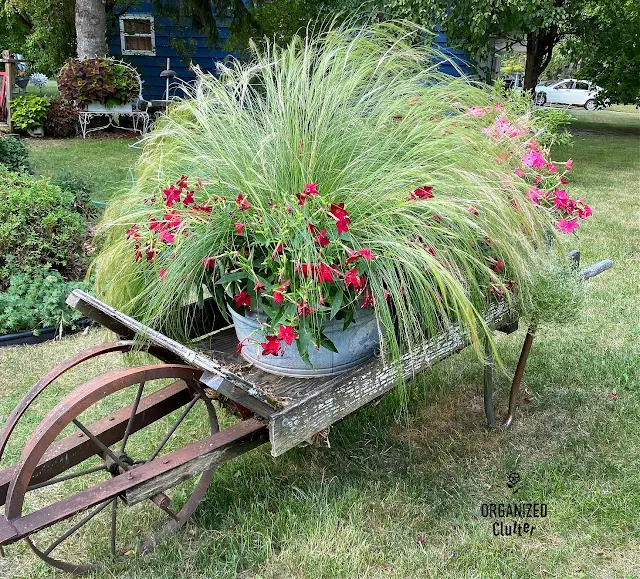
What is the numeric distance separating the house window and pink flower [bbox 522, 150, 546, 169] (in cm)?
1418

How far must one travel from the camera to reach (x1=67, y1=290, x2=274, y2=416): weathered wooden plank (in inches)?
61.7

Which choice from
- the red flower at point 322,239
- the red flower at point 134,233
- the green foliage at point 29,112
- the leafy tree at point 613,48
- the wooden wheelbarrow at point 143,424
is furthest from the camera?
the green foliage at point 29,112

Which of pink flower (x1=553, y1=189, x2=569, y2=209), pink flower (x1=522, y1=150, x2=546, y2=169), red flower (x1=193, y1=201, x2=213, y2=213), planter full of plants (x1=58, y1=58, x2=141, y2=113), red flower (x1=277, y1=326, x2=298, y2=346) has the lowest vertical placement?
red flower (x1=277, y1=326, x2=298, y2=346)

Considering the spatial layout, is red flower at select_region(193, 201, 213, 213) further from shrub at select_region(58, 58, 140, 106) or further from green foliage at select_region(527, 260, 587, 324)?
shrub at select_region(58, 58, 140, 106)

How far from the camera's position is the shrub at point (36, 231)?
3.72m

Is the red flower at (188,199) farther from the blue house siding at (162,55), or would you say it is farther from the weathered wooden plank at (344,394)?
the blue house siding at (162,55)

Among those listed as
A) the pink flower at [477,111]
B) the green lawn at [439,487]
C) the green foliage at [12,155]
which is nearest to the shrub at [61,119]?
the green foliage at [12,155]

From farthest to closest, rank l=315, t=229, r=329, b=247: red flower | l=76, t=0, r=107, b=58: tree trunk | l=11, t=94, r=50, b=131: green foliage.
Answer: l=76, t=0, r=107, b=58: tree trunk → l=11, t=94, r=50, b=131: green foliage → l=315, t=229, r=329, b=247: red flower

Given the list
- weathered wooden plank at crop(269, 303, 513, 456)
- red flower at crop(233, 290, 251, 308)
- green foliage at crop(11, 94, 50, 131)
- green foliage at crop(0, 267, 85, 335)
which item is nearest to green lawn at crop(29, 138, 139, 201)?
green foliage at crop(11, 94, 50, 131)

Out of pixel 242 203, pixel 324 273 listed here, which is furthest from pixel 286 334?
pixel 242 203

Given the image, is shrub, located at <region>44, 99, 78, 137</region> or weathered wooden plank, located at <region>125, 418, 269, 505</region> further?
shrub, located at <region>44, 99, 78, 137</region>

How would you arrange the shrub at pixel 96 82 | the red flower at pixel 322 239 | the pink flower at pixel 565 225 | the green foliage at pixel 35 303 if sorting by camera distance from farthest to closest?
the shrub at pixel 96 82 < the green foliage at pixel 35 303 < the pink flower at pixel 565 225 < the red flower at pixel 322 239

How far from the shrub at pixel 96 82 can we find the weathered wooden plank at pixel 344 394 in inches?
388
